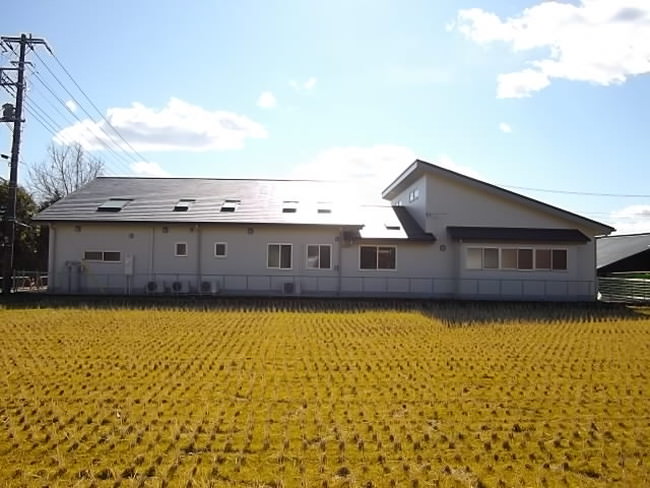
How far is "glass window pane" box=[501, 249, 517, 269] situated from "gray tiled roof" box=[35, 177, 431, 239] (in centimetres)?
302

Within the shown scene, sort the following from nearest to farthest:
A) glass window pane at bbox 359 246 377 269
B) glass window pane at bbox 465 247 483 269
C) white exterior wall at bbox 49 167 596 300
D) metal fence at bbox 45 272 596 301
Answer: metal fence at bbox 45 272 596 301
white exterior wall at bbox 49 167 596 300
glass window pane at bbox 359 246 377 269
glass window pane at bbox 465 247 483 269

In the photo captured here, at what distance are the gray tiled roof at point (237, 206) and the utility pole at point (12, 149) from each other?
1225 millimetres

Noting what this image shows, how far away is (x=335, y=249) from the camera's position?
899 inches

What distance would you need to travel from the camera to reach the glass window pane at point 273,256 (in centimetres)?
2273

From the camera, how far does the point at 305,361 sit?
376 inches

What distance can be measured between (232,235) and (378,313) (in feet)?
24.8

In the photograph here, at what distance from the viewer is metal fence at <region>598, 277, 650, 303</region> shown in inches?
1025

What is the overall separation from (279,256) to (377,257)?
360 cm

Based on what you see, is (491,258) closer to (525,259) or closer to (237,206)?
(525,259)

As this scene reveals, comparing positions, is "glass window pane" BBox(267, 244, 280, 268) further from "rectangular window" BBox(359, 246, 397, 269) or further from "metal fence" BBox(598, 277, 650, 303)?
"metal fence" BBox(598, 277, 650, 303)

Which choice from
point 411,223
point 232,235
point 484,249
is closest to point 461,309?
point 484,249

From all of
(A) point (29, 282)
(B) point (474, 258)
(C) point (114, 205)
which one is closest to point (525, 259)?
(B) point (474, 258)

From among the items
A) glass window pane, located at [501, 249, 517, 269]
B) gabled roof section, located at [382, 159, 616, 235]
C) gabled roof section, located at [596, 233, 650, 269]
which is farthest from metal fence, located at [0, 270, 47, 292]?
gabled roof section, located at [596, 233, 650, 269]

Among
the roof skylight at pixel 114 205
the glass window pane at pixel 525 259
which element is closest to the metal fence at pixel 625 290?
the glass window pane at pixel 525 259
